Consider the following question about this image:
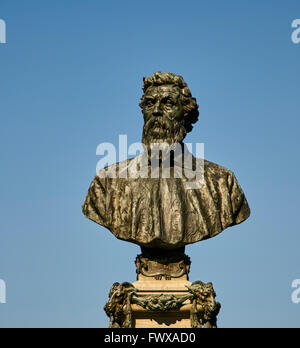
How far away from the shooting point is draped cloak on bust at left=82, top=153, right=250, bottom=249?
2459 centimetres

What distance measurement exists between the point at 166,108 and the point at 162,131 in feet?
1.30

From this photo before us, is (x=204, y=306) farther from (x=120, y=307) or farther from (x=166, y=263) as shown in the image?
(x=120, y=307)

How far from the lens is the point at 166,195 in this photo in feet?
81.9

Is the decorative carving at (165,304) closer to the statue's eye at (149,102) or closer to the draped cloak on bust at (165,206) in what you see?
the draped cloak on bust at (165,206)

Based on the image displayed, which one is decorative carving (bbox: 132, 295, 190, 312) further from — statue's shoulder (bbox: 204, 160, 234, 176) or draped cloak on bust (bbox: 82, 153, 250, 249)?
statue's shoulder (bbox: 204, 160, 234, 176)

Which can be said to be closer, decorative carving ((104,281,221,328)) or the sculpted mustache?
decorative carving ((104,281,221,328))

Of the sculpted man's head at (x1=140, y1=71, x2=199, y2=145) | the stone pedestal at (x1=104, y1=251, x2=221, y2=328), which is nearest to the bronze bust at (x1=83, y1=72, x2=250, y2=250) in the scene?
the sculpted man's head at (x1=140, y1=71, x2=199, y2=145)

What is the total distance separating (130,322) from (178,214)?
1933 millimetres

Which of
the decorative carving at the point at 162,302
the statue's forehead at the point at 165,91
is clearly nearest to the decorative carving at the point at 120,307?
the decorative carving at the point at 162,302

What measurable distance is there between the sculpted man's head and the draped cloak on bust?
18.1 inches

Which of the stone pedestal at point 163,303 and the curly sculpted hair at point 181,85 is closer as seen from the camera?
the stone pedestal at point 163,303

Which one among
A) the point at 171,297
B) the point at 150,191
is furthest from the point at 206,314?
the point at 150,191

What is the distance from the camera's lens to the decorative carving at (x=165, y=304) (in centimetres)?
2433

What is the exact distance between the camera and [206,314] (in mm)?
24344
